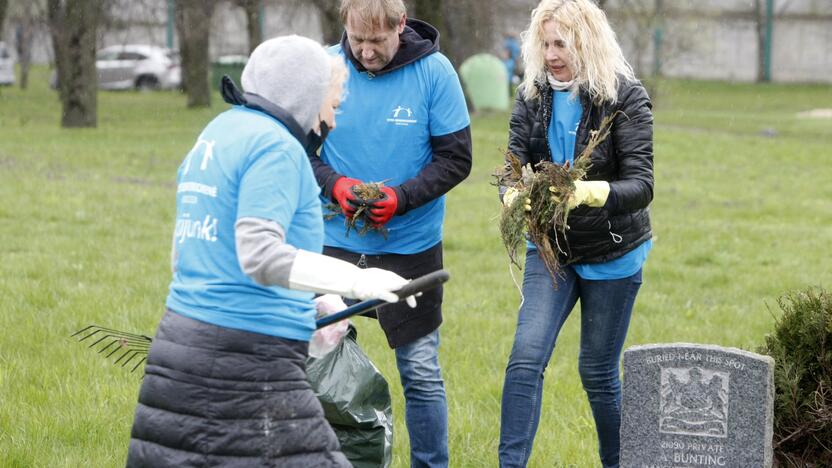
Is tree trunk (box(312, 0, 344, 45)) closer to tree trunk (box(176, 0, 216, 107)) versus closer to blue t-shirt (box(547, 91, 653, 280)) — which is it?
tree trunk (box(176, 0, 216, 107))

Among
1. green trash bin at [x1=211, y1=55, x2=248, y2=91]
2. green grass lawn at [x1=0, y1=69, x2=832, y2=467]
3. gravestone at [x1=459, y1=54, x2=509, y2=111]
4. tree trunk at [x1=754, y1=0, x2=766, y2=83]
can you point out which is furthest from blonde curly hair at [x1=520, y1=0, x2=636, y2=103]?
tree trunk at [x1=754, y1=0, x2=766, y2=83]

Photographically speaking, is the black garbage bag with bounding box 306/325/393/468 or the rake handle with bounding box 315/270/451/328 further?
the black garbage bag with bounding box 306/325/393/468

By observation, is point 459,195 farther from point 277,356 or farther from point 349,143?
point 277,356

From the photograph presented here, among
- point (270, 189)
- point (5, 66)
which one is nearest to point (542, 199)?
point (270, 189)

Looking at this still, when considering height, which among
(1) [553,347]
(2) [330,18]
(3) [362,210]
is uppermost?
(2) [330,18]

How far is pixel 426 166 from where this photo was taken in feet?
16.0

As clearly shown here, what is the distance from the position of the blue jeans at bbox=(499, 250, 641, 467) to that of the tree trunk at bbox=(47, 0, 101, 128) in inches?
792

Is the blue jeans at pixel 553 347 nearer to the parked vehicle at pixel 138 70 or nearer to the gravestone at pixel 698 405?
the gravestone at pixel 698 405

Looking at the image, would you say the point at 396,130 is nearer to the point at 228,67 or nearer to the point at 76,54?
the point at 76,54

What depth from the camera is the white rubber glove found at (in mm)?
3181

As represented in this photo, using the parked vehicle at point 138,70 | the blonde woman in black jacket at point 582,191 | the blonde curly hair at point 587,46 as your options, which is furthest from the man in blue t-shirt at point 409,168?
the parked vehicle at point 138,70

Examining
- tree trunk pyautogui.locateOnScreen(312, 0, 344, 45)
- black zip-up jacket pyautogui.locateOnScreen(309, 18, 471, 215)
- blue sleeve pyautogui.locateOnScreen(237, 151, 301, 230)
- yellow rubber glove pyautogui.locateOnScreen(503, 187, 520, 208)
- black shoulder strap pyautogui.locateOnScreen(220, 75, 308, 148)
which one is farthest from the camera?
tree trunk pyautogui.locateOnScreen(312, 0, 344, 45)

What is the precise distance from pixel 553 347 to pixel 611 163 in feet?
2.51

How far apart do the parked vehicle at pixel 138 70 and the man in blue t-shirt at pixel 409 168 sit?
136 feet
